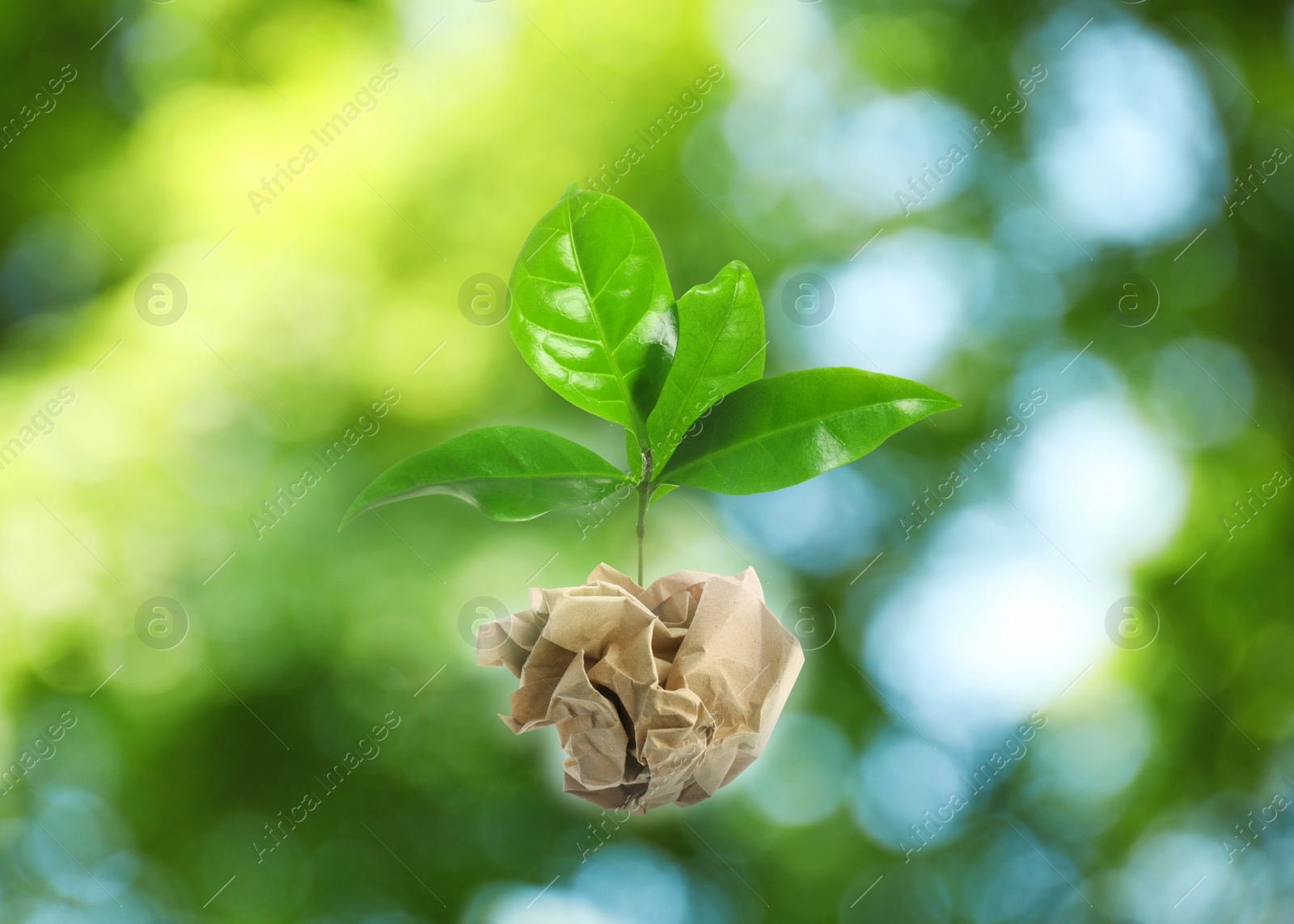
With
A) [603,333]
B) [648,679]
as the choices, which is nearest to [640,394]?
[603,333]

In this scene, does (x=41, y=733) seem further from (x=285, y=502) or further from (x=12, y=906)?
(x=285, y=502)

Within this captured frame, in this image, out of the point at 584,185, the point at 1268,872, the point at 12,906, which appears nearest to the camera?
the point at 12,906

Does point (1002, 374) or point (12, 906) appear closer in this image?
point (12, 906)

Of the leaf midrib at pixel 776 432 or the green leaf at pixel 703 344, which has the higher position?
the green leaf at pixel 703 344

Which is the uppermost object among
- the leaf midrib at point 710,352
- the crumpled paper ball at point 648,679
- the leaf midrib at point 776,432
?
the leaf midrib at point 710,352

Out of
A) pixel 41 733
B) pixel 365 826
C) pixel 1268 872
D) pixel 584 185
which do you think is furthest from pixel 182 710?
pixel 1268 872
